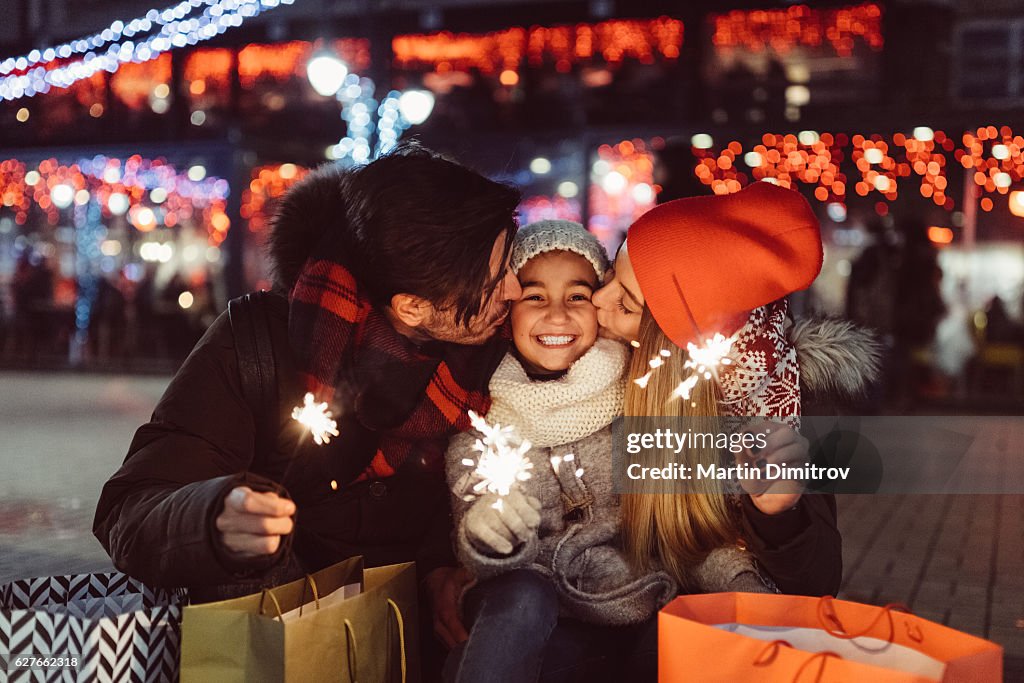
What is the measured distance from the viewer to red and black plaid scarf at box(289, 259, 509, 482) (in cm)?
251

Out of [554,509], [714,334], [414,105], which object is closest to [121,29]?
[414,105]

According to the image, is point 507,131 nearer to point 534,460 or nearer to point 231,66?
point 231,66

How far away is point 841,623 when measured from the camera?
6.77ft

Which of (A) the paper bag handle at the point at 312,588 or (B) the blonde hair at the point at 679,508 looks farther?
(B) the blonde hair at the point at 679,508

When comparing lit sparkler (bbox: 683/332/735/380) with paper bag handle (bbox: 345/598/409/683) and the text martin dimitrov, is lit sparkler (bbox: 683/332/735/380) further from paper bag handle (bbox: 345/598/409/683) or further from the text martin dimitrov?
paper bag handle (bbox: 345/598/409/683)

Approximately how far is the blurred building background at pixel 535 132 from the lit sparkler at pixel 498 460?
7286 mm

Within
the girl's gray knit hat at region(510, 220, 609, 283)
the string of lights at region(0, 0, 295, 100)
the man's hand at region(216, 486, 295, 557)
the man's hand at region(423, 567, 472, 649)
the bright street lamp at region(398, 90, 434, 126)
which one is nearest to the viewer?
the man's hand at region(216, 486, 295, 557)

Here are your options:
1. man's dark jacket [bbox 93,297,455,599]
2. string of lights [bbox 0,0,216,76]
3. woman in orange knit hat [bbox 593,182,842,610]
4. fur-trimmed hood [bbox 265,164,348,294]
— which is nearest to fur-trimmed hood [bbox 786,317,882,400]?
woman in orange knit hat [bbox 593,182,842,610]

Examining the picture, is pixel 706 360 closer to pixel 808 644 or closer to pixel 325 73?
pixel 808 644

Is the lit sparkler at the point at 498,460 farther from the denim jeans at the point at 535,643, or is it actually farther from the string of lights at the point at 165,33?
the string of lights at the point at 165,33

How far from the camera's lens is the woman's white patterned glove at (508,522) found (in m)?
2.41

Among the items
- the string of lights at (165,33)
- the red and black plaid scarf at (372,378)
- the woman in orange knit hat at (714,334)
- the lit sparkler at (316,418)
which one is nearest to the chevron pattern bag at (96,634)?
the lit sparkler at (316,418)

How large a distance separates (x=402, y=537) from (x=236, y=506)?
84 cm

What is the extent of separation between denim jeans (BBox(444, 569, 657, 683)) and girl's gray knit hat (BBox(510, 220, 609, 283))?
88 centimetres
